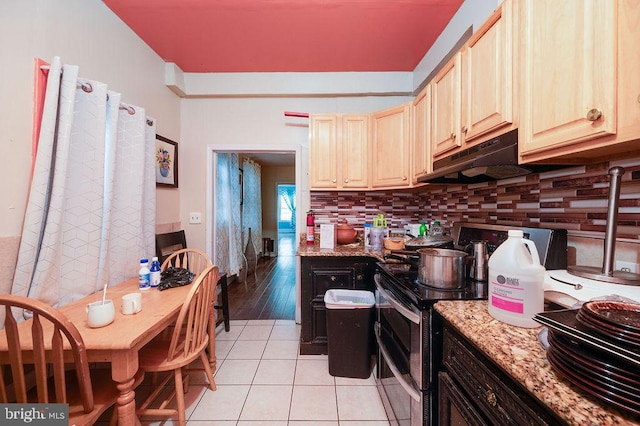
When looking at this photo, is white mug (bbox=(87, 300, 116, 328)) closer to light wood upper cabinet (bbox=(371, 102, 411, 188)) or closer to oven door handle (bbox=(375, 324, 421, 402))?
oven door handle (bbox=(375, 324, 421, 402))

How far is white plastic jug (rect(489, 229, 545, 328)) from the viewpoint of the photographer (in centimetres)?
77

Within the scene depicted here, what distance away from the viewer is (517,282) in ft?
2.59

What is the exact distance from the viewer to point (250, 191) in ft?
17.1

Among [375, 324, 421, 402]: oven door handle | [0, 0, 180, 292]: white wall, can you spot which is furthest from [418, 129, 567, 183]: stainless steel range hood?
[0, 0, 180, 292]: white wall

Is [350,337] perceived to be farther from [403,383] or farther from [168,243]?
[168,243]

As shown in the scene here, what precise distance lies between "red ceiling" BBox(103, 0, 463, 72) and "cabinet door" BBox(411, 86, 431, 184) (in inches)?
21.7

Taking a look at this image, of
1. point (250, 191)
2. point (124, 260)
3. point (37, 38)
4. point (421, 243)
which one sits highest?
point (37, 38)

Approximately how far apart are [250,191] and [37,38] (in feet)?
12.6

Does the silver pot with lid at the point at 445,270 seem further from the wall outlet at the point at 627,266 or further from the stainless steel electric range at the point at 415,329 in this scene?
the wall outlet at the point at 627,266

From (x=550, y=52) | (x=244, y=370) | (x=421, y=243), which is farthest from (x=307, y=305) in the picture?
(x=550, y=52)

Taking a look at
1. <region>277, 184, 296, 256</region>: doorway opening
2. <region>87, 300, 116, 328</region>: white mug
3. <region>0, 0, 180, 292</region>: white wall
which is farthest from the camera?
<region>277, 184, 296, 256</region>: doorway opening

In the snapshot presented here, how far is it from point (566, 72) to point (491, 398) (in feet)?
3.47

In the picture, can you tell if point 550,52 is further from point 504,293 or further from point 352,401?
point 352,401

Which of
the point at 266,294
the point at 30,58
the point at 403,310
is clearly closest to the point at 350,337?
the point at 403,310
